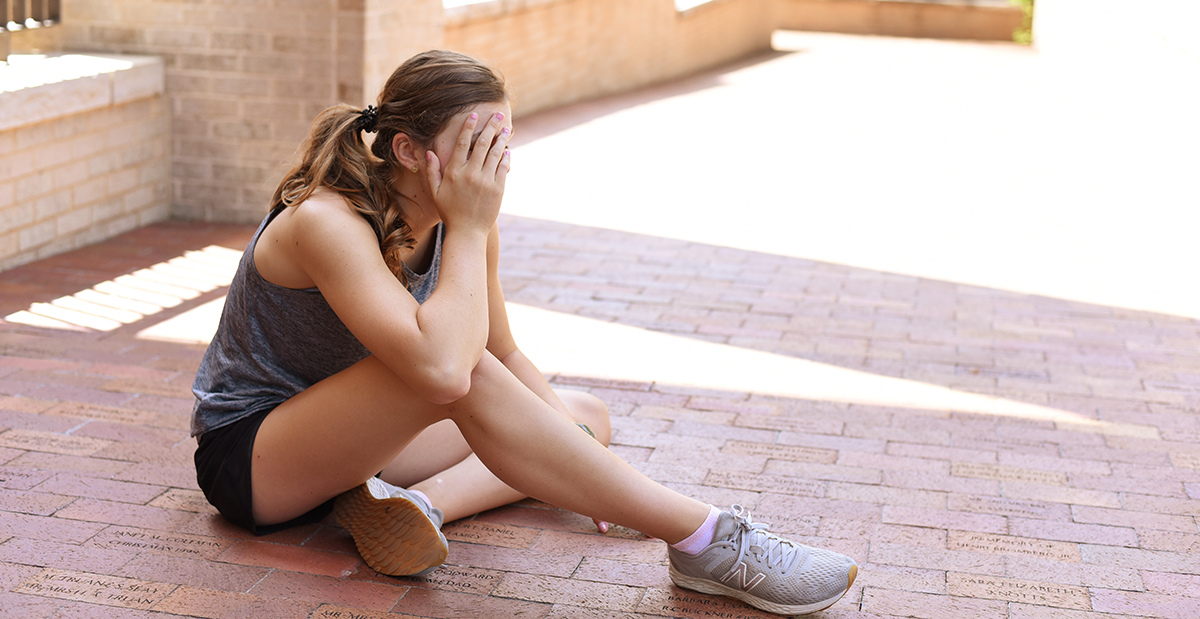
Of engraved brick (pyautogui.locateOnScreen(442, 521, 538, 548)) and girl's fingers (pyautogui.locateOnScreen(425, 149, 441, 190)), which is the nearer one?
girl's fingers (pyautogui.locateOnScreen(425, 149, 441, 190))

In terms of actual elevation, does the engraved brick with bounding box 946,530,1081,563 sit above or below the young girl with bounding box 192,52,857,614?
below

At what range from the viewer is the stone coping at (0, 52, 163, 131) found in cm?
502

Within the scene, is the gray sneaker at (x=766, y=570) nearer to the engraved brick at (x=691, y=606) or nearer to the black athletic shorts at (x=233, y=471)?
the engraved brick at (x=691, y=606)

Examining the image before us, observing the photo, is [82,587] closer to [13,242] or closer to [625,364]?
[625,364]

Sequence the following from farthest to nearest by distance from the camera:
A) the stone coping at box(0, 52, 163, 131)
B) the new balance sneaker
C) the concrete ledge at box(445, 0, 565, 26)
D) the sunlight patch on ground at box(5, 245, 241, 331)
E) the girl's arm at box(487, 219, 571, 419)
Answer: the concrete ledge at box(445, 0, 565, 26), the stone coping at box(0, 52, 163, 131), the sunlight patch on ground at box(5, 245, 241, 331), the girl's arm at box(487, 219, 571, 419), the new balance sneaker

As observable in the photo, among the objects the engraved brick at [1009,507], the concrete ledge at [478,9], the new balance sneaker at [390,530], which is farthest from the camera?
the concrete ledge at [478,9]

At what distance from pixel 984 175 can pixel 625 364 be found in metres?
5.17

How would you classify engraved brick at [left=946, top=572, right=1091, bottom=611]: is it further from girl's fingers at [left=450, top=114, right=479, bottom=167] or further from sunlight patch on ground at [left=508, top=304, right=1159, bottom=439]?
girl's fingers at [left=450, top=114, right=479, bottom=167]

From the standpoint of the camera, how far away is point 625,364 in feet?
13.9

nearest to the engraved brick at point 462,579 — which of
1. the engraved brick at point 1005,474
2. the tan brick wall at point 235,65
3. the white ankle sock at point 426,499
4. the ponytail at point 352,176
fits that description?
the white ankle sock at point 426,499

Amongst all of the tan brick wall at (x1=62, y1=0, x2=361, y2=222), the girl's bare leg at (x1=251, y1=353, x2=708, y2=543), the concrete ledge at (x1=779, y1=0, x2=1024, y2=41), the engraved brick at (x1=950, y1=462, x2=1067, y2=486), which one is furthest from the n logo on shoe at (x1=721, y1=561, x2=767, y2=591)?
the concrete ledge at (x1=779, y1=0, x2=1024, y2=41)

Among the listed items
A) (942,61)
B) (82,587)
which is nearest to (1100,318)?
(82,587)

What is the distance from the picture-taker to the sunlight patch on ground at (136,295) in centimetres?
440

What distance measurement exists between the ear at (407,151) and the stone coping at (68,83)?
331cm
